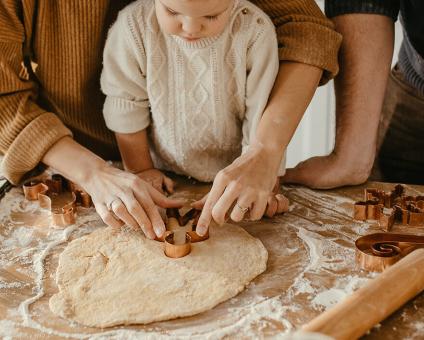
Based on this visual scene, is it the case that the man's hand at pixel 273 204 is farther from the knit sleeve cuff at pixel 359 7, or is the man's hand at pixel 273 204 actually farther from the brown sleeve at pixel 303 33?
the knit sleeve cuff at pixel 359 7

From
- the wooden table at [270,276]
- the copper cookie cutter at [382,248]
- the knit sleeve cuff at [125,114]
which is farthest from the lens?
the knit sleeve cuff at [125,114]

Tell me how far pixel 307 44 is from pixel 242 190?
437 mm

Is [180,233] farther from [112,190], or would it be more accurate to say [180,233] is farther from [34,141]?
[34,141]

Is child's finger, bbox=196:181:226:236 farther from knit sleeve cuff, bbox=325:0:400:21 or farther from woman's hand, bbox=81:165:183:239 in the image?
knit sleeve cuff, bbox=325:0:400:21

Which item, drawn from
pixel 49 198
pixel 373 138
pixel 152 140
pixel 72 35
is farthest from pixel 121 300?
pixel 373 138

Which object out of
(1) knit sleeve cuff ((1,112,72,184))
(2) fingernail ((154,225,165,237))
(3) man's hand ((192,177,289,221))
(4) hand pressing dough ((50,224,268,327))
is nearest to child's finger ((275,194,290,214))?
(3) man's hand ((192,177,289,221))

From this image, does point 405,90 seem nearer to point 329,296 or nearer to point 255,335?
point 329,296

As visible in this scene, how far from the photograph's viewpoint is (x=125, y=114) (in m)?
1.38

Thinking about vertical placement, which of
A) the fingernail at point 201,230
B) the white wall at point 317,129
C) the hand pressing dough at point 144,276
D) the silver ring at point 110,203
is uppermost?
the silver ring at point 110,203

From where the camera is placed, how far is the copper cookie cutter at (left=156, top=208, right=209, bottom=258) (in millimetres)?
1111

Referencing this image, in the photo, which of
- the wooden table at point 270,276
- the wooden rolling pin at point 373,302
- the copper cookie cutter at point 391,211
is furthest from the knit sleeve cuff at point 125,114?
the wooden rolling pin at point 373,302

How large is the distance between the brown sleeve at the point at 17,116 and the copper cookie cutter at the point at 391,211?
72 centimetres

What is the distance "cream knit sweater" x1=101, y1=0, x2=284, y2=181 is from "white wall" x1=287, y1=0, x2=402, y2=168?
1.27 metres

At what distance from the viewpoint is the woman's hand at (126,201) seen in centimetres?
118
